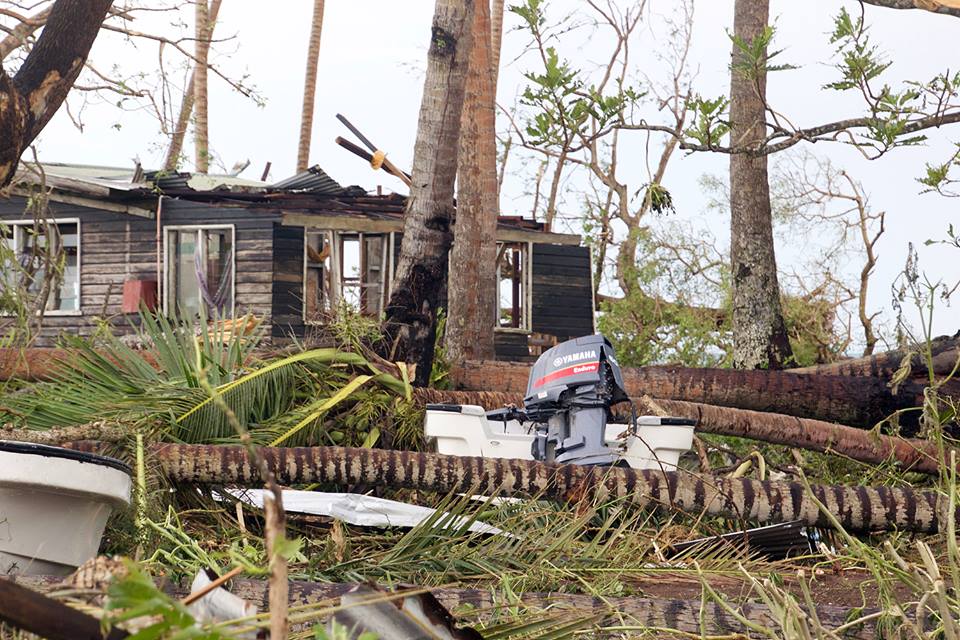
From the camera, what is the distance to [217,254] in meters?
22.6

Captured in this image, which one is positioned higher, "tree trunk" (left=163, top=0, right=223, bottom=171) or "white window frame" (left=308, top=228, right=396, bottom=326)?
"tree trunk" (left=163, top=0, right=223, bottom=171)

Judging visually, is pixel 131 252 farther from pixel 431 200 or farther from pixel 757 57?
pixel 757 57

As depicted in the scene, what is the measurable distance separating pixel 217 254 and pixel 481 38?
8.92 m

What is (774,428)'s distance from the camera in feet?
28.7

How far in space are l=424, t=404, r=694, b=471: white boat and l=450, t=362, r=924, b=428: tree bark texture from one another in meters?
1.79

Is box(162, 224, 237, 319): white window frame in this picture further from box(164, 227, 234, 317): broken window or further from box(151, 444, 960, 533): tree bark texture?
box(151, 444, 960, 533): tree bark texture

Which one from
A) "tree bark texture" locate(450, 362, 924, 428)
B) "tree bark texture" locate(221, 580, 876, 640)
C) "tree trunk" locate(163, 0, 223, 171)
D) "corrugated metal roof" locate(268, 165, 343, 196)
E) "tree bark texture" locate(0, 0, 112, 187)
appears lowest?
"tree bark texture" locate(221, 580, 876, 640)

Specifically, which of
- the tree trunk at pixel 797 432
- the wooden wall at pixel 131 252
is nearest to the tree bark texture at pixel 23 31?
the tree trunk at pixel 797 432

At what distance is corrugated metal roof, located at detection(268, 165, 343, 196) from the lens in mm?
21891

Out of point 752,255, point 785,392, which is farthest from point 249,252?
point 785,392

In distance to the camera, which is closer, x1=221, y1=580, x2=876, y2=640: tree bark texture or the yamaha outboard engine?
x1=221, y1=580, x2=876, y2=640: tree bark texture

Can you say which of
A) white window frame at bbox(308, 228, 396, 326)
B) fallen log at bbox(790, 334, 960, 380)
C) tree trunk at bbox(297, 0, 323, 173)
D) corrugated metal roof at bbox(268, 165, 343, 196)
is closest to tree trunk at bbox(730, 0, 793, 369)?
fallen log at bbox(790, 334, 960, 380)

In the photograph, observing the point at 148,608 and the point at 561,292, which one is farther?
the point at 561,292

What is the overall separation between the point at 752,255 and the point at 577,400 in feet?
22.7
